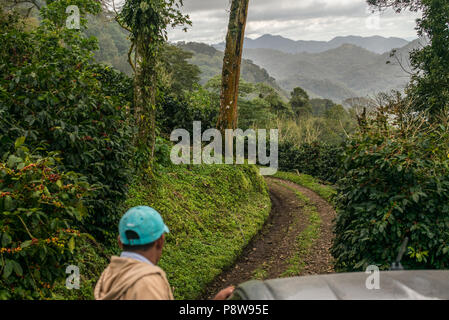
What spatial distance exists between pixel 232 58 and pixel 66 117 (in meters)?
9.31

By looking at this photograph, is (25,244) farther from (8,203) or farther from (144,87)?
(144,87)

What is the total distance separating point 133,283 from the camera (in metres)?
1.98

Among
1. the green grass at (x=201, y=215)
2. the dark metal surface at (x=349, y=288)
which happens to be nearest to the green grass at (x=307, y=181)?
the green grass at (x=201, y=215)

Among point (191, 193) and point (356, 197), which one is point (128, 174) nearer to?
point (356, 197)

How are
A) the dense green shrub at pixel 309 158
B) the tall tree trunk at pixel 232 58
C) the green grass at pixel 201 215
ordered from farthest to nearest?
the dense green shrub at pixel 309 158, the tall tree trunk at pixel 232 58, the green grass at pixel 201 215

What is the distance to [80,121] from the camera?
509 cm

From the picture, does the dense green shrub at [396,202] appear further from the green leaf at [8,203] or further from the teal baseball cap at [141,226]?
the green leaf at [8,203]

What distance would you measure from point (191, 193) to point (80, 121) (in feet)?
17.6

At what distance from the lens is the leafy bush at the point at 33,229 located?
295 centimetres

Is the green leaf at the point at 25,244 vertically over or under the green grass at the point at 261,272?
over

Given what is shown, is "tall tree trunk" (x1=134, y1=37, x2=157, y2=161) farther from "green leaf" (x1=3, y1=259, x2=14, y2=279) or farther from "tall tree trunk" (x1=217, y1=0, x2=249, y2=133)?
"green leaf" (x1=3, y1=259, x2=14, y2=279)

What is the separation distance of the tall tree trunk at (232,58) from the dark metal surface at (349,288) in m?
11.4

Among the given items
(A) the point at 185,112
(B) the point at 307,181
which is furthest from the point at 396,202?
(B) the point at 307,181
